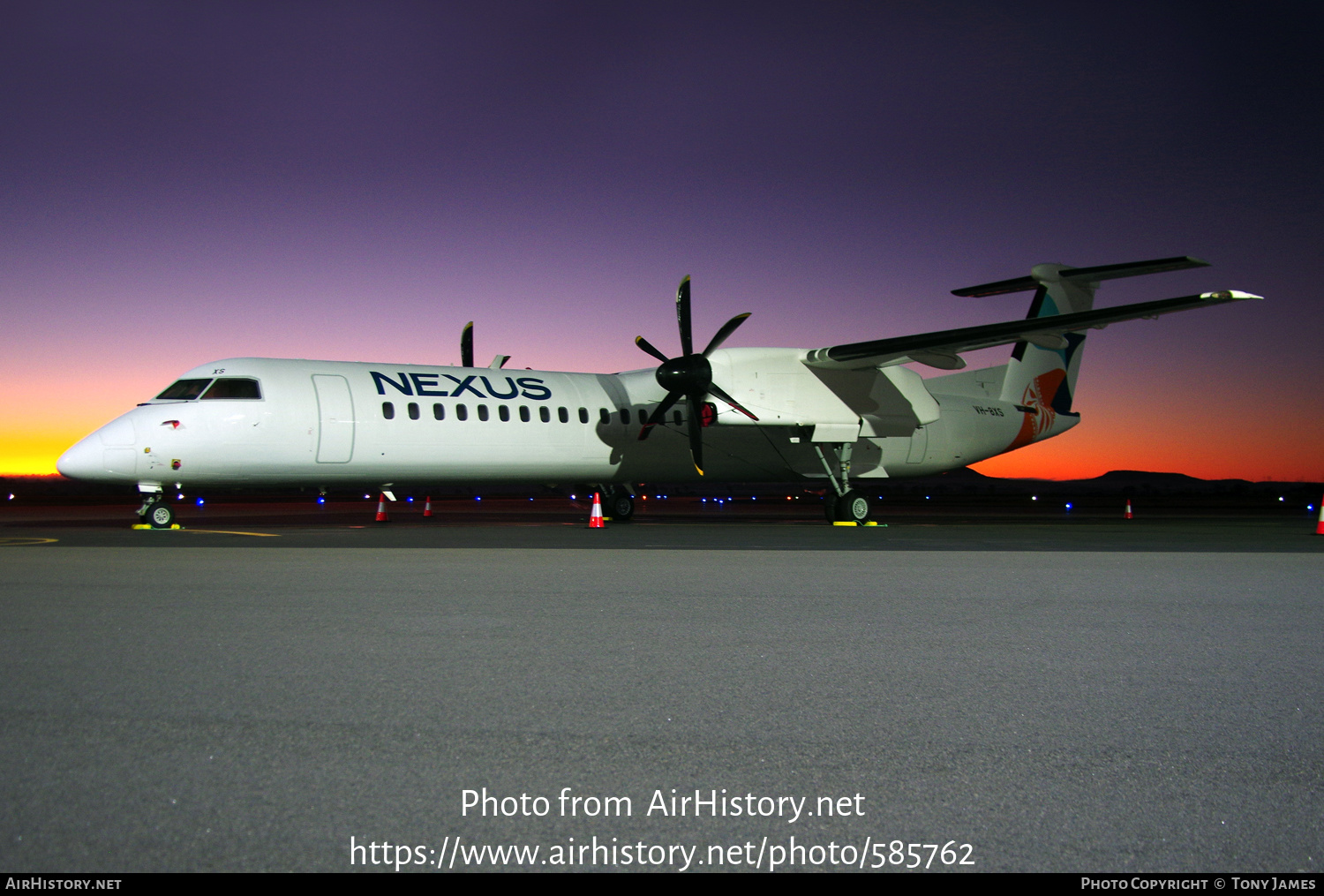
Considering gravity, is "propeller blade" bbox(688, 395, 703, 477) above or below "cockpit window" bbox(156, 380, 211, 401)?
below

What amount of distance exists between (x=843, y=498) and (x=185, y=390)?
14.4 meters

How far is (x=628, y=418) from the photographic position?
22.7 metres

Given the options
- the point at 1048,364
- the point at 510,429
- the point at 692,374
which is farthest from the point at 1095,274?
the point at 510,429

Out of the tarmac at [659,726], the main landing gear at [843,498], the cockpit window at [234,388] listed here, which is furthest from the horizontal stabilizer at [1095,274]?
the cockpit window at [234,388]

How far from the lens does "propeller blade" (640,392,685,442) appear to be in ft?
68.9

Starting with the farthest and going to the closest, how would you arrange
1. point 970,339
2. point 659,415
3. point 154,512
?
point 659,415 < point 970,339 < point 154,512

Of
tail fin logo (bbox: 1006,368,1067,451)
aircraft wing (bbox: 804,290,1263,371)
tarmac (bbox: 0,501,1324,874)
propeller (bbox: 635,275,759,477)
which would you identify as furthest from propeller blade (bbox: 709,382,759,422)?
tarmac (bbox: 0,501,1324,874)

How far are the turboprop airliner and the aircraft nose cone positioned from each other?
28 mm

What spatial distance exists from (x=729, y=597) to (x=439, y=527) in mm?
12457

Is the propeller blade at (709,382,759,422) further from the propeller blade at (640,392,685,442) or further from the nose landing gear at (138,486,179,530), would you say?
the nose landing gear at (138,486,179,530)

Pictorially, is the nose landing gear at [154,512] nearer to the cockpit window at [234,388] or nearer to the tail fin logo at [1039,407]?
the cockpit window at [234,388]

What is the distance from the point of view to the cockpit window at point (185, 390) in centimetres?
1828

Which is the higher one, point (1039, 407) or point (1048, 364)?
point (1048, 364)

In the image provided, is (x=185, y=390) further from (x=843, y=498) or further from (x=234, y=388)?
(x=843, y=498)
